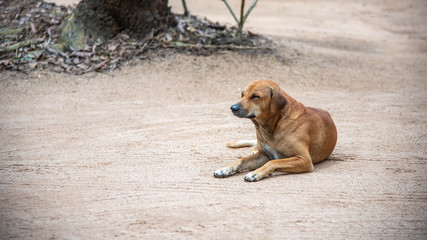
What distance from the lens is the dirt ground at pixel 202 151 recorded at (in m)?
3.85

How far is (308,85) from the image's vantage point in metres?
8.80

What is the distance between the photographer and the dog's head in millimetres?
4727

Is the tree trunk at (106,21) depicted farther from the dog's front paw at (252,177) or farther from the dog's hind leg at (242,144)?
the dog's front paw at (252,177)

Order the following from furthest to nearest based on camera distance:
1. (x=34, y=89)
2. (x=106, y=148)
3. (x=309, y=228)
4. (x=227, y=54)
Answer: (x=227, y=54)
(x=34, y=89)
(x=106, y=148)
(x=309, y=228)

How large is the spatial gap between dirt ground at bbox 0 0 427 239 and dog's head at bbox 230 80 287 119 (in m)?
0.74

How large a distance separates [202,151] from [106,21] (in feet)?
17.4

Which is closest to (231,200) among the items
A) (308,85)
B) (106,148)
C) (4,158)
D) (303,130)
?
(303,130)

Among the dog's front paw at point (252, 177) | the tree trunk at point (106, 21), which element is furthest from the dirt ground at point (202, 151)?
the tree trunk at point (106, 21)

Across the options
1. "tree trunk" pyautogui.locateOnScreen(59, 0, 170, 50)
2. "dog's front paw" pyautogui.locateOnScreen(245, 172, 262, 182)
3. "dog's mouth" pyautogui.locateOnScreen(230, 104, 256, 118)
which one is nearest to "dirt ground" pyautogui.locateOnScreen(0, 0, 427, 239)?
"dog's front paw" pyautogui.locateOnScreen(245, 172, 262, 182)

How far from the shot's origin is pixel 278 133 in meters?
4.87

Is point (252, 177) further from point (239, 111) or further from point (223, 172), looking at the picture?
point (239, 111)

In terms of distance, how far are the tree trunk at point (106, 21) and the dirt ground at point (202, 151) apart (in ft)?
3.81

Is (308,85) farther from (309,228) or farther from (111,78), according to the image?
(309,228)

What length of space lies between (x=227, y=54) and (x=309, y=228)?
6328 mm
